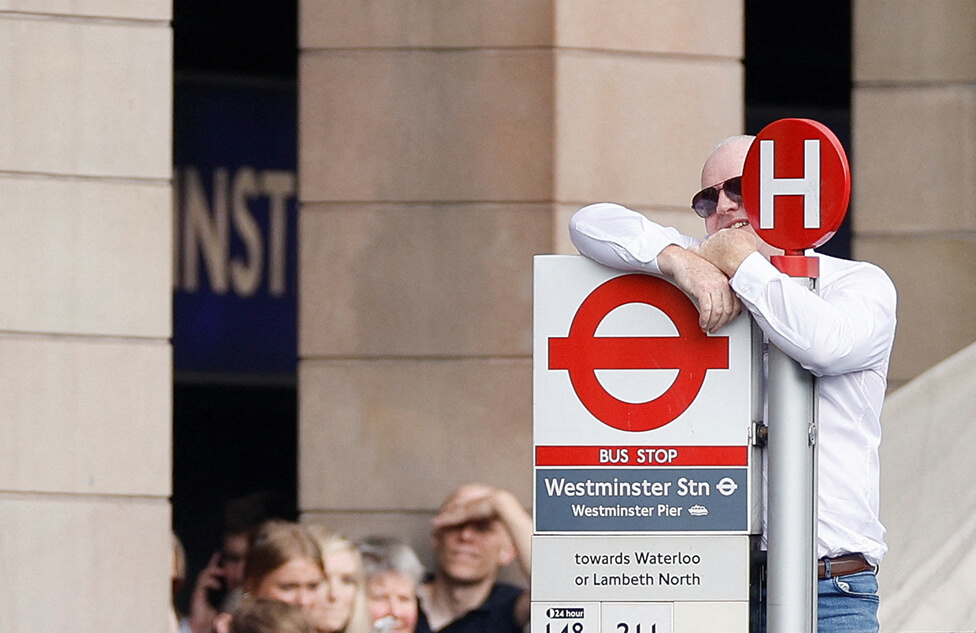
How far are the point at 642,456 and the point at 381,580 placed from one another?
351 centimetres

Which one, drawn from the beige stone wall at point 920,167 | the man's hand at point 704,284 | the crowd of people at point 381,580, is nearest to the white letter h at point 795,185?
the man's hand at point 704,284

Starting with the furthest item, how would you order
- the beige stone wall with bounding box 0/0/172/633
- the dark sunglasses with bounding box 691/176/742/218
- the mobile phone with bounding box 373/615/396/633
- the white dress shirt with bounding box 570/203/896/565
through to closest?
the mobile phone with bounding box 373/615/396/633, the beige stone wall with bounding box 0/0/172/633, the dark sunglasses with bounding box 691/176/742/218, the white dress shirt with bounding box 570/203/896/565

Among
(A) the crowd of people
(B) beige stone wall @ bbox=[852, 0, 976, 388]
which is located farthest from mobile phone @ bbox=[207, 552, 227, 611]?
(B) beige stone wall @ bbox=[852, 0, 976, 388]

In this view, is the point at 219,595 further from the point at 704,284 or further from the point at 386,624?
the point at 704,284

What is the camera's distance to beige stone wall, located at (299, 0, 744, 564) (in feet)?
24.6

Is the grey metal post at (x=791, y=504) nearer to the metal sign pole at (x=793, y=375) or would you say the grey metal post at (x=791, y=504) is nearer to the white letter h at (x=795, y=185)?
the metal sign pole at (x=793, y=375)

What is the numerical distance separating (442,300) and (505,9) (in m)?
1.44

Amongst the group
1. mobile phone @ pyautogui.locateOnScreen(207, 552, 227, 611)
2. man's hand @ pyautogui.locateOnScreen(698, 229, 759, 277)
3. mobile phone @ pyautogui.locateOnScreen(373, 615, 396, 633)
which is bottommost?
mobile phone @ pyautogui.locateOnScreen(373, 615, 396, 633)

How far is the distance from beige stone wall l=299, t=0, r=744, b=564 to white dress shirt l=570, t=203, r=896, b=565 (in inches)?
129

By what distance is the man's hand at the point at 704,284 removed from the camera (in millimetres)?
3902

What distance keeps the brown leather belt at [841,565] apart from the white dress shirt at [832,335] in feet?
0.06

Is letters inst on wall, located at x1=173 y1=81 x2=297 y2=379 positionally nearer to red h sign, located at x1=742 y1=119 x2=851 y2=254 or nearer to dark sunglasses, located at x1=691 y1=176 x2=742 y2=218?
dark sunglasses, located at x1=691 y1=176 x2=742 y2=218

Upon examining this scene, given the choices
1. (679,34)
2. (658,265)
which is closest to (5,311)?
(679,34)

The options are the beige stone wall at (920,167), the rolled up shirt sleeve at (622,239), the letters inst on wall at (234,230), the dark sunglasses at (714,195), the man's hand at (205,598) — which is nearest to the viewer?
the rolled up shirt sleeve at (622,239)
